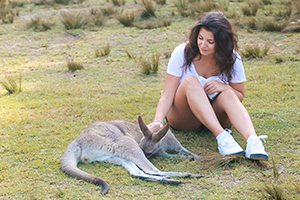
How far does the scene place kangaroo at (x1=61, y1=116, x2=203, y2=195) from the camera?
10.3ft

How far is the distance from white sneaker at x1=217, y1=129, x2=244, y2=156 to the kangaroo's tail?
1.33m

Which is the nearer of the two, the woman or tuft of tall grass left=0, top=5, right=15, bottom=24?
the woman

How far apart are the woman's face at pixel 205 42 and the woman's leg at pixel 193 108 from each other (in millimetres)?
350

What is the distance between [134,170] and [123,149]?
298mm

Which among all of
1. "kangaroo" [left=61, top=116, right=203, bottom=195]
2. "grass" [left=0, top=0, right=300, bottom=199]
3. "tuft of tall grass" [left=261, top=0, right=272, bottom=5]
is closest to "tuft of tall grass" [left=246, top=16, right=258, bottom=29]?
"grass" [left=0, top=0, right=300, bottom=199]

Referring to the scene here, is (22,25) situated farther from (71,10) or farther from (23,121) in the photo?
(23,121)

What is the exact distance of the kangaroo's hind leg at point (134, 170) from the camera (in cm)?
302

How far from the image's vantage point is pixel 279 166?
3.19 metres

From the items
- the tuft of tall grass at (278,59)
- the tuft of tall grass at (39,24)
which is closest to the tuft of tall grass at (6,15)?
the tuft of tall grass at (39,24)

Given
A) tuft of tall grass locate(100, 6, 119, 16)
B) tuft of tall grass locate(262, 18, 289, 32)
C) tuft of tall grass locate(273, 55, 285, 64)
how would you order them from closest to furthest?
tuft of tall grass locate(273, 55, 285, 64)
tuft of tall grass locate(262, 18, 289, 32)
tuft of tall grass locate(100, 6, 119, 16)

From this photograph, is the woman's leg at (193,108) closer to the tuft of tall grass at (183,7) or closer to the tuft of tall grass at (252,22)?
the tuft of tall grass at (252,22)

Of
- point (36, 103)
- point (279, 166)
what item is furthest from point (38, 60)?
point (279, 166)

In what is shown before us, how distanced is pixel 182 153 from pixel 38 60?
5560 mm

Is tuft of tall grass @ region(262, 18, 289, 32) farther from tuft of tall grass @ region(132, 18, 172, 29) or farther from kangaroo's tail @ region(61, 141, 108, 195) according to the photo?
kangaroo's tail @ region(61, 141, 108, 195)
